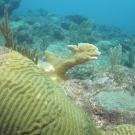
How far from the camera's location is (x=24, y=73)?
2.53 metres

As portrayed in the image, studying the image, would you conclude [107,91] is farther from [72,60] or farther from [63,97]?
[63,97]

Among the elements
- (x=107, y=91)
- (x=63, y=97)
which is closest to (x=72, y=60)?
(x=107, y=91)

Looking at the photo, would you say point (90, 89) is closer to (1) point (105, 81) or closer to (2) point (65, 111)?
(1) point (105, 81)

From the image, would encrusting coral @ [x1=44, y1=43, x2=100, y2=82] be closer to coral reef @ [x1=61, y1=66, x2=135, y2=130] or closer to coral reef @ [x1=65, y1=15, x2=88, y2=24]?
coral reef @ [x1=61, y1=66, x2=135, y2=130]

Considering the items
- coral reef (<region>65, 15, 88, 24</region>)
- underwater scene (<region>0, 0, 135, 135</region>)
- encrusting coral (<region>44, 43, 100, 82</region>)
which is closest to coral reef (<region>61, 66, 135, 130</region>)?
underwater scene (<region>0, 0, 135, 135</region>)

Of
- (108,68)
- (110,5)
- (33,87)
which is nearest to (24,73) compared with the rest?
(33,87)

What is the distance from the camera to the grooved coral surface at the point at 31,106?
219cm

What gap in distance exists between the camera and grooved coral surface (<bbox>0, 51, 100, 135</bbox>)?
2.19 metres

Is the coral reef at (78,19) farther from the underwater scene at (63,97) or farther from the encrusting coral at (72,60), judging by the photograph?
the encrusting coral at (72,60)

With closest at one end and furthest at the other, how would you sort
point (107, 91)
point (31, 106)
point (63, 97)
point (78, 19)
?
point (31, 106)
point (63, 97)
point (107, 91)
point (78, 19)

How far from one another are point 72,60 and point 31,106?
8.80ft

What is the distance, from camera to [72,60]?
4.82 meters

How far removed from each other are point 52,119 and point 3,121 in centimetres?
58

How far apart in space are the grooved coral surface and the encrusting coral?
2.11m
